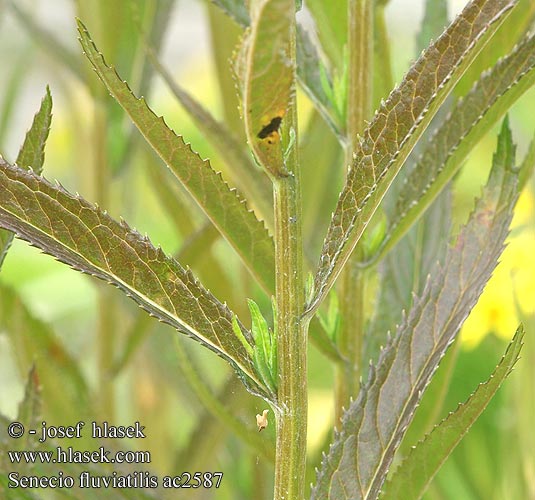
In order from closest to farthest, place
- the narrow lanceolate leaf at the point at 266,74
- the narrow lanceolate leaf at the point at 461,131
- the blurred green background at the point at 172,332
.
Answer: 1. the narrow lanceolate leaf at the point at 266,74
2. the narrow lanceolate leaf at the point at 461,131
3. the blurred green background at the point at 172,332

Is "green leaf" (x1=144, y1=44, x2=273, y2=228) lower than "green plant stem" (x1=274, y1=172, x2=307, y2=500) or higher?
higher

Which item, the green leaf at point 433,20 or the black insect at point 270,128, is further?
the green leaf at point 433,20

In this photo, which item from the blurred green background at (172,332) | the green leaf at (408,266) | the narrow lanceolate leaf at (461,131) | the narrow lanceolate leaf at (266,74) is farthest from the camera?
the blurred green background at (172,332)

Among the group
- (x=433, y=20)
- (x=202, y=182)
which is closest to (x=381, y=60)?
(x=433, y=20)

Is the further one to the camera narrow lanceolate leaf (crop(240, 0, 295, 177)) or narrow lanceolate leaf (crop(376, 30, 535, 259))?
narrow lanceolate leaf (crop(376, 30, 535, 259))

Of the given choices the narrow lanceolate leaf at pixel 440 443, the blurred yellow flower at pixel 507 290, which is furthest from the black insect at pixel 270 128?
the blurred yellow flower at pixel 507 290

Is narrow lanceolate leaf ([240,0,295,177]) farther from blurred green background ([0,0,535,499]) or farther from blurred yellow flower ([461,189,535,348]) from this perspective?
blurred yellow flower ([461,189,535,348])

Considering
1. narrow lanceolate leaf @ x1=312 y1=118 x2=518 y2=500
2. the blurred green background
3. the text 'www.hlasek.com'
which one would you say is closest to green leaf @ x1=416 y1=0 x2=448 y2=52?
the blurred green background

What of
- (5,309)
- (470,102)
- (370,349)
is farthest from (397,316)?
(5,309)

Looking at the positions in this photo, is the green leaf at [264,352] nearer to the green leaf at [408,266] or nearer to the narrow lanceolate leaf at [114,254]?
the narrow lanceolate leaf at [114,254]
